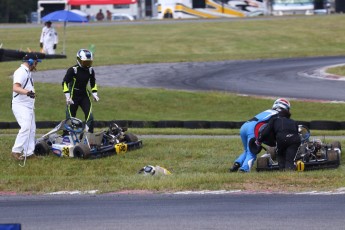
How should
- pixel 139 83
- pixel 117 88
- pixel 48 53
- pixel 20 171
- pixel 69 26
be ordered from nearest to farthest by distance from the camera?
pixel 20 171
pixel 117 88
pixel 139 83
pixel 48 53
pixel 69 26

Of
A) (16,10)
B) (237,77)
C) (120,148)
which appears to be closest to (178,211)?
(120,148)

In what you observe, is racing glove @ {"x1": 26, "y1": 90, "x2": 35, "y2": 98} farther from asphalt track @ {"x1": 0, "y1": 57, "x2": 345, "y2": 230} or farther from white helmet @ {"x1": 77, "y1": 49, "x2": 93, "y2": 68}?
asphalt track @ {"x1": 0, "y1": 57, "x2": 345, "y2": 230}

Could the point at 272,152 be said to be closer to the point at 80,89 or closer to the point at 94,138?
the point at 94,138

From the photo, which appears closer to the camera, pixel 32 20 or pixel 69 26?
pixel 69 26

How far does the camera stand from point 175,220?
29.5ft

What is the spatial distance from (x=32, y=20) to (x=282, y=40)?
35816 millimetres

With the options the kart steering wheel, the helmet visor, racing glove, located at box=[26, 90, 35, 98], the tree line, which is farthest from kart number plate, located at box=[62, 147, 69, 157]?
the tree line

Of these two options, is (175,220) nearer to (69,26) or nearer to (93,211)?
(93,211)

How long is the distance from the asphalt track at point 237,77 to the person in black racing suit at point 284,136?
36.3ft

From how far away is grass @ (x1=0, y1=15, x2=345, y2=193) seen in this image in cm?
1179

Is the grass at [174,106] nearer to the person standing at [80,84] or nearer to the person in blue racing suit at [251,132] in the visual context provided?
the person in blue racing suit at [251,132]

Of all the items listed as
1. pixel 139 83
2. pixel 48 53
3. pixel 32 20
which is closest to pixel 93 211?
pixel 139 83

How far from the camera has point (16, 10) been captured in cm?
8238

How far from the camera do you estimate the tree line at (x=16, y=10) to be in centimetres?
8006
